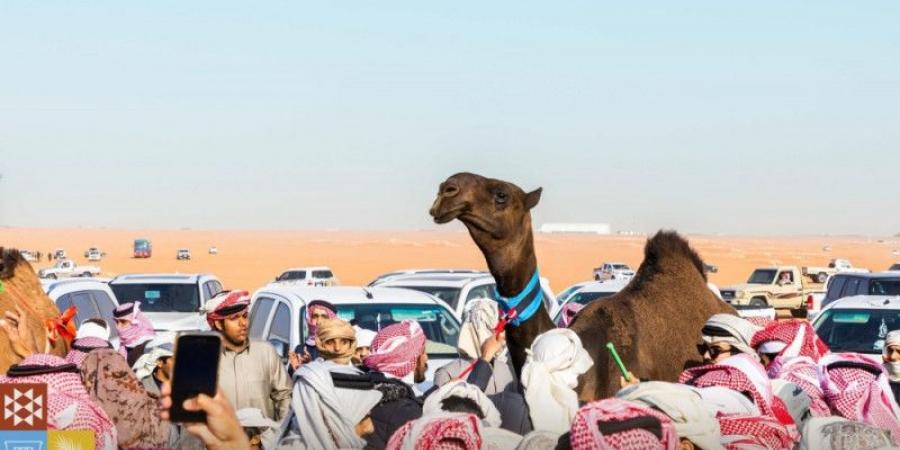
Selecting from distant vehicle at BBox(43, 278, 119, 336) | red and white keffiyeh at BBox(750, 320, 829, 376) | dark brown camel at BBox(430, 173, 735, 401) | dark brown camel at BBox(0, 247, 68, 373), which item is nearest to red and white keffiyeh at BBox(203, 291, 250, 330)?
dark brown camel at BBox(0, 247, 68, 373)

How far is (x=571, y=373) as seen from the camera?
647 centimetres

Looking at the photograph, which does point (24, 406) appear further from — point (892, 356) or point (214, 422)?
point (892, 356)

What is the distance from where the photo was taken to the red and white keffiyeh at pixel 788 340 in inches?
345

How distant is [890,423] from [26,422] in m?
3.70

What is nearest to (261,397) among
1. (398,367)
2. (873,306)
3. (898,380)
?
(398,367)

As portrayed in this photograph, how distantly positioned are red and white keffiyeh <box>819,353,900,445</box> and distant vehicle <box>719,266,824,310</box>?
28.6m

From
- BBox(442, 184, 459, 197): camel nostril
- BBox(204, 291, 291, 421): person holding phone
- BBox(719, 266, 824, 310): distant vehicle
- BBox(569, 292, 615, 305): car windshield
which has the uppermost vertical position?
BBox(442, 184, 459, 197): camel nostril

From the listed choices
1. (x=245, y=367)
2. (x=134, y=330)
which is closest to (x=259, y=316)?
(x=134, y=330)

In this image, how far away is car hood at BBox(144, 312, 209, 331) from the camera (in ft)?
61.6

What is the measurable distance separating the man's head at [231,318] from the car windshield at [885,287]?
16.2 m

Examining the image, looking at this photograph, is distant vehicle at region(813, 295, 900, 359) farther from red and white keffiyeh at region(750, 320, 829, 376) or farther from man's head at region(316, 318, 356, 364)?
man's head at region(316, 318, 356, 364)

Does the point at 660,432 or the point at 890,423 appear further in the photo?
the point at 890,423

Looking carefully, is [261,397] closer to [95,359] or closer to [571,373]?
[95,359]

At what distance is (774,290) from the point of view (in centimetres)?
3756
